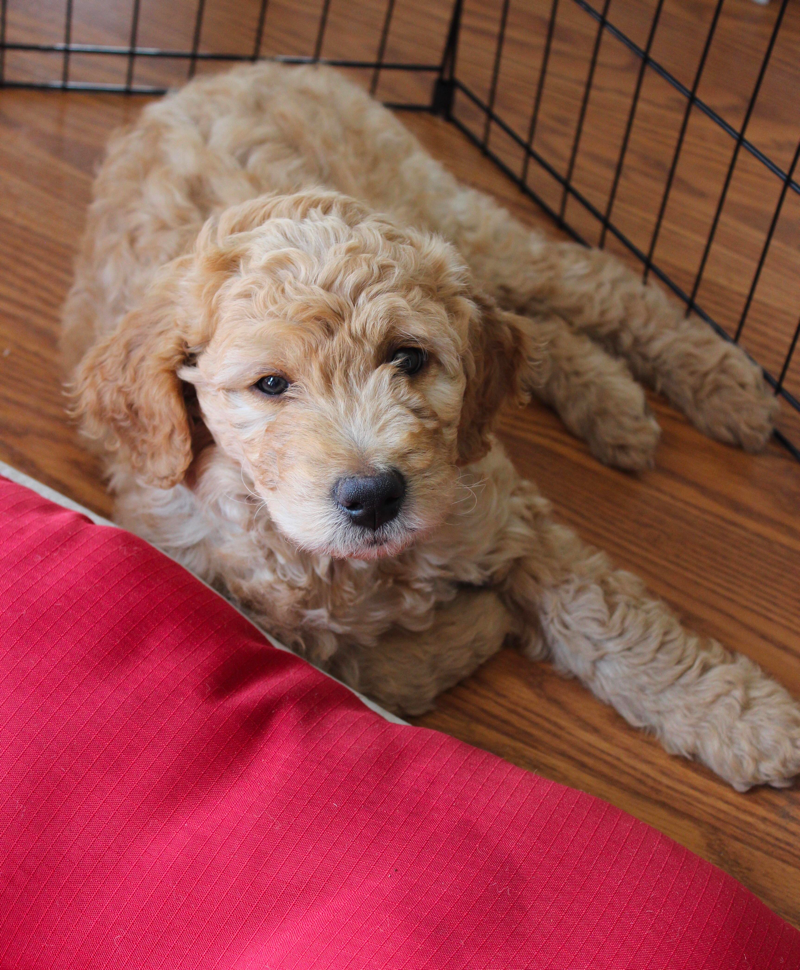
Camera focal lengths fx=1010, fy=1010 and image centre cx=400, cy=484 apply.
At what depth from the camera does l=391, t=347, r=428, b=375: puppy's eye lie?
171 cm

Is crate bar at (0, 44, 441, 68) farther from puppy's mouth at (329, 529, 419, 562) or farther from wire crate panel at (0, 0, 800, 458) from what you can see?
puppy's mouth at (329, 529, 419, 562)

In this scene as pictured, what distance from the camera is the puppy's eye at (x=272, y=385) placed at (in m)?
1.68

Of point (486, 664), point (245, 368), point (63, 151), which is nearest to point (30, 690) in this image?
point (245, 368)

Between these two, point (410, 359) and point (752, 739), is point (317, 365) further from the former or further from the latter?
point (752, 739)

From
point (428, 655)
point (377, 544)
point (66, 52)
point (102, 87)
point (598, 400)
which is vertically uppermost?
point (66, 52)

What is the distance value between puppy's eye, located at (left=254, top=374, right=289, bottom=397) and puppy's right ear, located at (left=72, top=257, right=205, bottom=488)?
163 mm

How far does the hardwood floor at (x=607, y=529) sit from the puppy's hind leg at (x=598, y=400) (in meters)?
0.06

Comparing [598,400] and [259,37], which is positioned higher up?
[259,37]

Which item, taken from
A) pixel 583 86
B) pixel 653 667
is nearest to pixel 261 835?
pixel 653 667

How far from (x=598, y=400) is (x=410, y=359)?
40.8 inches

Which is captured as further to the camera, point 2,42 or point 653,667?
point 2,42

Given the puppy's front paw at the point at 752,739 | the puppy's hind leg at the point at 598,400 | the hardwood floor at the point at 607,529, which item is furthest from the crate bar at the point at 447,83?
the puppy's front paw at the point at 752,739

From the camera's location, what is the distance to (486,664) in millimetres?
2213

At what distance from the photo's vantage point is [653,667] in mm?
2037
